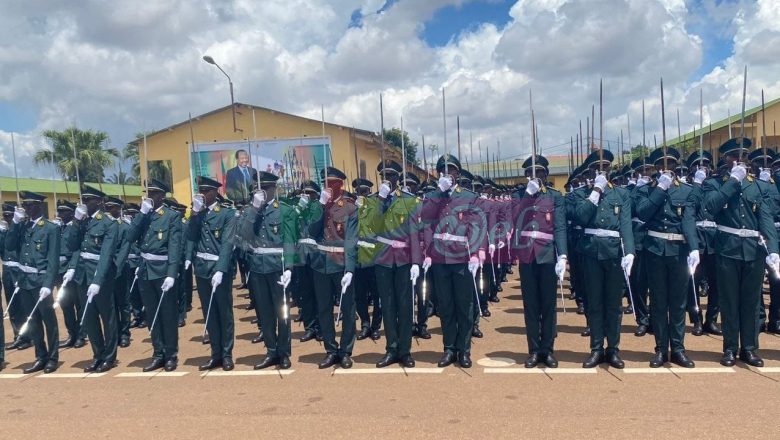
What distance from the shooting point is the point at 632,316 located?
8375 mm

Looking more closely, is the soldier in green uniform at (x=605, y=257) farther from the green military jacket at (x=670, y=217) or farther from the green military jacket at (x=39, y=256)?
the green military jacket at (x=39, y=256)

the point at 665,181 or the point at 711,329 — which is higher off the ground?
the point at 665,181

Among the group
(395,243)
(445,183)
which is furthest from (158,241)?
(445,183)

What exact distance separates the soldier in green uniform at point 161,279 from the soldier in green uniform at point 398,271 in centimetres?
230

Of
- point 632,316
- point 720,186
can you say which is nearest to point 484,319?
point 632,316

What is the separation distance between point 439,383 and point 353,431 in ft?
4.54

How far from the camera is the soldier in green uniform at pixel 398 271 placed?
6234mm

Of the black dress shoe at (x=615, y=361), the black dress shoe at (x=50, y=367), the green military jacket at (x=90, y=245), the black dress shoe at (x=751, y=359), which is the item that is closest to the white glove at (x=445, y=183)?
the black dress shoe at (x=615, y=361)

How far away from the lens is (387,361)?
6.26m

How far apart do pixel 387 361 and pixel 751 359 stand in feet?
11.8

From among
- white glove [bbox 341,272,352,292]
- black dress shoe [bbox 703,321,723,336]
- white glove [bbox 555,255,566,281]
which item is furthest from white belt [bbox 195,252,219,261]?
black dress shoe [bbox 703,321,723,336]

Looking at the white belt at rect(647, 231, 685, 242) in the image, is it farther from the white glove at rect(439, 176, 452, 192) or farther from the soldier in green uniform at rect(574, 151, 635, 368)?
the white glove at rect(439, 176, 452, 192)

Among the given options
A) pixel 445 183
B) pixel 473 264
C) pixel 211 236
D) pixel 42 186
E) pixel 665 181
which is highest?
pixel 42 186

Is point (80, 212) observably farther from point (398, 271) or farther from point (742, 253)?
point (742, 253)
